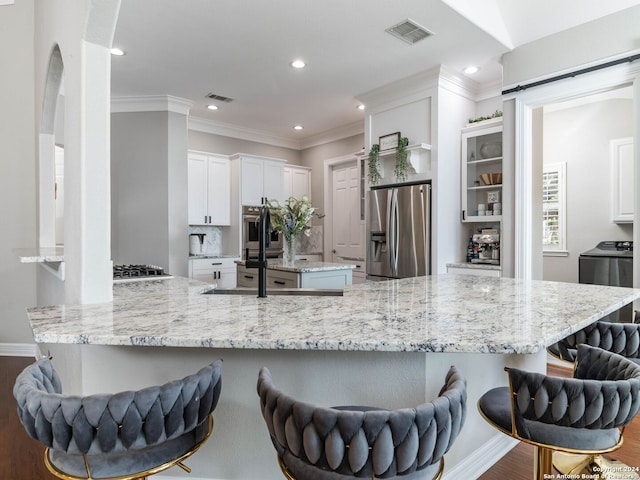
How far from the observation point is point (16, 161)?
391cm

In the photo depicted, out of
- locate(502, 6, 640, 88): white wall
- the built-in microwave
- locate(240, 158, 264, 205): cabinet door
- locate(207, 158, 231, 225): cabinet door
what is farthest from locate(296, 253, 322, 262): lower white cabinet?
locate(502, 6, 640, 88): white wall

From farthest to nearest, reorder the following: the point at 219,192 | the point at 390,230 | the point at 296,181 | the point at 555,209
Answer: the point at 296,181, the point at 219,192, the point at 555,209, the point at 390,230

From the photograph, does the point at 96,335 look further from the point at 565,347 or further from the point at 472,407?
the point at 565,347

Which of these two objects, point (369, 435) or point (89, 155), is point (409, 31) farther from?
point (369, 435)

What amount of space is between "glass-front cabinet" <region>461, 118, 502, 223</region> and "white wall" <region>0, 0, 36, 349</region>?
14.8 feet

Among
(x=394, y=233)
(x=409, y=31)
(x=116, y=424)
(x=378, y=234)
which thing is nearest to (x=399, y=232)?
(x=394, y=233)

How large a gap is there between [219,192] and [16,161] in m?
2.50

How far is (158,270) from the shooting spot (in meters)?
2.76

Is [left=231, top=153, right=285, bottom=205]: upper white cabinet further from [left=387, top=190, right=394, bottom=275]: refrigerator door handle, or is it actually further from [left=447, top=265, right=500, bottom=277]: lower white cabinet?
[left=447, top=265, right=500, bottom=277]: lower white cabinet

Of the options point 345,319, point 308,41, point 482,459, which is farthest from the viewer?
point 308,41

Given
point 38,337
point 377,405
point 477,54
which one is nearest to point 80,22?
point 38,337

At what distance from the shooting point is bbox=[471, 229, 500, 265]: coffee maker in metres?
4.02

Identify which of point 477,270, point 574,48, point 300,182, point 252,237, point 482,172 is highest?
point 574,48

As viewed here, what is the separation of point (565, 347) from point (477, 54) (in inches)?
112
